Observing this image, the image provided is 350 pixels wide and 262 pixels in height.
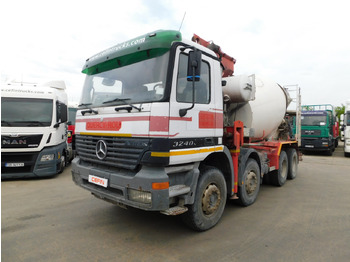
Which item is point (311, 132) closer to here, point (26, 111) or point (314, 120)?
point (314, 120)

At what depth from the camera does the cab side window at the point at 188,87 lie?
304 centimetres

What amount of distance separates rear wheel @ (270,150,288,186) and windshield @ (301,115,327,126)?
27.3ft

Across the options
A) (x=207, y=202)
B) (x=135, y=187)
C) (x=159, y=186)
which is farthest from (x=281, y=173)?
(x=135, y=187)

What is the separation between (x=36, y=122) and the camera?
21.9 feet

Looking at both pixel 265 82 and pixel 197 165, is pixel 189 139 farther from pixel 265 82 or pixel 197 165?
pixel 265 82

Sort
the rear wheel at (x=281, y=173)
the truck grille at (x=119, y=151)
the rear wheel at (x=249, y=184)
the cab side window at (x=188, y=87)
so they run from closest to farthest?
the truck grille at (x=119, y=151) → the cab side window at (x=188, y=87) → the rear wheel at (x=249, y=184) → the rear wheel at (x=281, y=173)

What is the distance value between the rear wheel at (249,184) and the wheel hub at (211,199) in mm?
924

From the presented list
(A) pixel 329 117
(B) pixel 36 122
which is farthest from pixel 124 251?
→ (A) pixel 329 117

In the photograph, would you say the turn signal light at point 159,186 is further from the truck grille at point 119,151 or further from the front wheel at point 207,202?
the front wheel at point 207,202

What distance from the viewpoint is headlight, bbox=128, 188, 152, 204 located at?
2.83 meters

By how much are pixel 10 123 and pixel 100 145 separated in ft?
15.1

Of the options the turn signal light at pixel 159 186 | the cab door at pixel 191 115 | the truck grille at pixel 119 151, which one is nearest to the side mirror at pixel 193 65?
the cab door at pixel 191 115

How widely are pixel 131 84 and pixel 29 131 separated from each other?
4821mm

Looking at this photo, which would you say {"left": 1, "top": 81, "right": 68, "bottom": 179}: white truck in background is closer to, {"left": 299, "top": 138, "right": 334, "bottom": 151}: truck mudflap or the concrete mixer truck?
the concrete mixer truck
